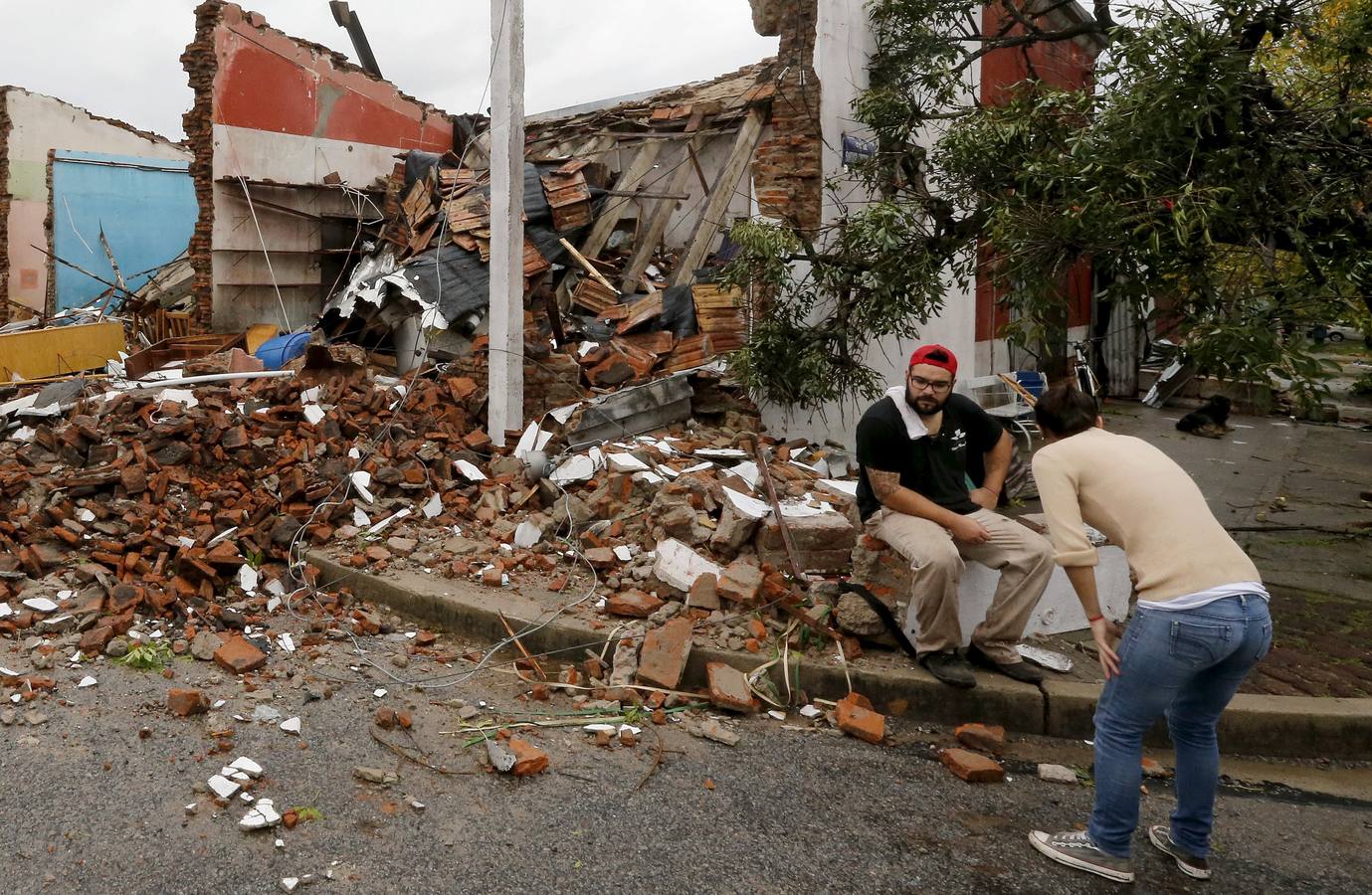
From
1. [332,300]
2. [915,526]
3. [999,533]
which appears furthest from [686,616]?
[332,300]

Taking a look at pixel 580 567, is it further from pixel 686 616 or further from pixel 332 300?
pixel 332 300

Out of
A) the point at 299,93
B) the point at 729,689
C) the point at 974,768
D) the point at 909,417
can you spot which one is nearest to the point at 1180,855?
the point at 974,768

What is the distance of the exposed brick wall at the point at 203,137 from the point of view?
1155 centimetres

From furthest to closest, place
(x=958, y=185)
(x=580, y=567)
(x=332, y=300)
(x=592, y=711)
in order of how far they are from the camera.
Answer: (x=332, y=300) < (x=958, y=185) < (x=580, y=567) < (x=592, y=711)

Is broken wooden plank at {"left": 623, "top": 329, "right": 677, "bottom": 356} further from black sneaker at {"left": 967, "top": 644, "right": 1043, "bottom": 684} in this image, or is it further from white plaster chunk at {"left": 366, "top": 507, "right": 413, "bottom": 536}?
black sneaker at {"left": 967, "top": 644, "right": 1043, "bottom": 684}

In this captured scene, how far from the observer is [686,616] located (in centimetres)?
562

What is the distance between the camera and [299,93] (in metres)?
12.5

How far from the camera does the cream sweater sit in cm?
335

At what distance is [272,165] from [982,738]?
10.9m

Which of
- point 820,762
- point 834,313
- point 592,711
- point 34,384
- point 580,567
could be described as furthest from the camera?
point 34,384

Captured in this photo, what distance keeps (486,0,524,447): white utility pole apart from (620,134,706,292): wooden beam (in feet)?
8.01

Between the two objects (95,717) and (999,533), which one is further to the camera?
(999,533)

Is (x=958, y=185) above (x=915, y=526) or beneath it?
above

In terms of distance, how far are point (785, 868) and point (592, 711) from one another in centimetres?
149
